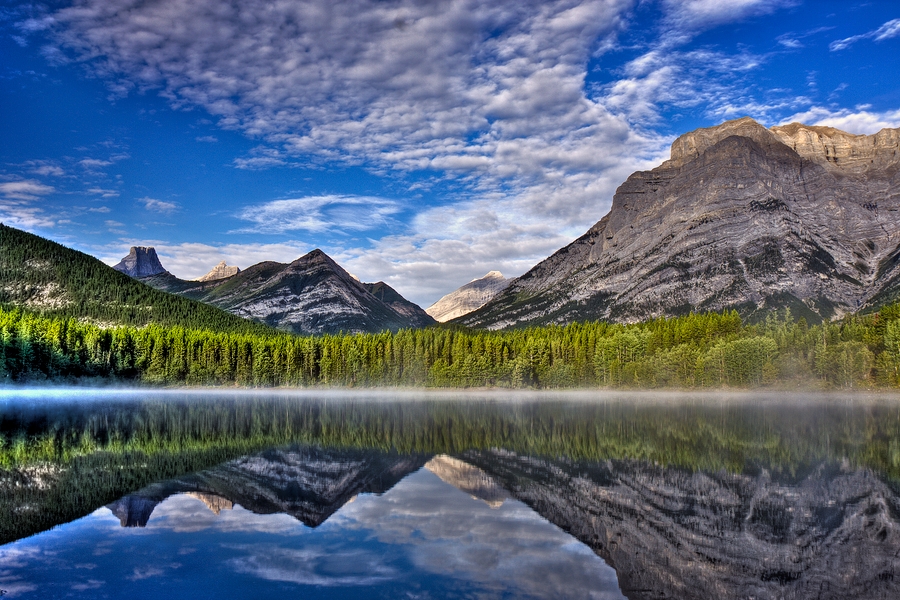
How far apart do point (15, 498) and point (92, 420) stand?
4183 centimetres

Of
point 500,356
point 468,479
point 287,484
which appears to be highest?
point 500,356

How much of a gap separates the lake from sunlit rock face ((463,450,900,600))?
10 centimetres

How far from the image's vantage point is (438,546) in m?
18.6

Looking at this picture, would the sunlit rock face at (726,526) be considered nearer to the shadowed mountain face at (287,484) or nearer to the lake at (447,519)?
Result: the lake at (447,519)

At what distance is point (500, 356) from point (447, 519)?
151960 millimetres

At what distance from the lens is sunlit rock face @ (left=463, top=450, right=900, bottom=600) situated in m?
15.5

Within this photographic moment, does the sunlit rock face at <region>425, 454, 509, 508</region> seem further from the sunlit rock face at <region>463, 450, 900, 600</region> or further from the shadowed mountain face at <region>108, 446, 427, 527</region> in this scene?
the shadowed mountain face at <region>108, 446, 427, 527</region>

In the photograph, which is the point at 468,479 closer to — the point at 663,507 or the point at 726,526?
the point at 663,507

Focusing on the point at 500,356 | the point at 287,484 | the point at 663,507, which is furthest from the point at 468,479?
the point at 500,356

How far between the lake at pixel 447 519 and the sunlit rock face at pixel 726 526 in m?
0.10

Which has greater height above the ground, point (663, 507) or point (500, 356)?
point (500, 356)

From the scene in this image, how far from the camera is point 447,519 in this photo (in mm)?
21781

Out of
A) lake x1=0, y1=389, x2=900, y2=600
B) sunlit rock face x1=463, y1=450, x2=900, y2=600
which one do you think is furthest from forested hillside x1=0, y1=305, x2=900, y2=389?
sunlit rock face x1=463, y1=450, x2=900, y2=600

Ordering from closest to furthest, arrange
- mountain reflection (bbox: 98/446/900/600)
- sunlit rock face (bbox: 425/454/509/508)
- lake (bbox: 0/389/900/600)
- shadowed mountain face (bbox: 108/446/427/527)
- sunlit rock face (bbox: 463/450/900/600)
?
lake (bbox: 0/389/900/600)
sunlit rock face (bbox: 463/450/900/600)
mountain reflection (bbox: 98/446/900/600)
shadowed mountain face (bbox: 108/446/427/527)
sunlit rock face (bbox: 425/454/509/508)
